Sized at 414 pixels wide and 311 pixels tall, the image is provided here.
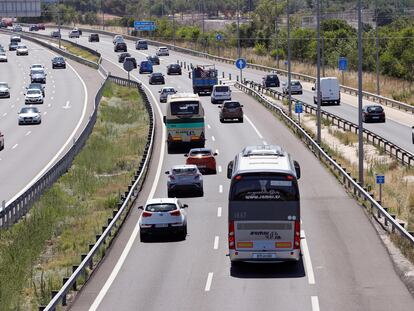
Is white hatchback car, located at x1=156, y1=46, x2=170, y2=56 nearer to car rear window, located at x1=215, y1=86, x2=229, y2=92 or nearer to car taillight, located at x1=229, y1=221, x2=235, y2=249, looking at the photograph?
car rear window, located at x1=215, y1=86, x2=229, y2=92

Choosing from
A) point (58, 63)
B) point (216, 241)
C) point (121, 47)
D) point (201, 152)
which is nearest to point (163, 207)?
point (216, 241)

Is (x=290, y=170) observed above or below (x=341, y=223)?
above

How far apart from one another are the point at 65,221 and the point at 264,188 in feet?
47.2

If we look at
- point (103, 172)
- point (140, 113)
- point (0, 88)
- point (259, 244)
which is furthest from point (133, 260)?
point (0, 88)

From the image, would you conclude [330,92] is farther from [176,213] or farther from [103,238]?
[103,238]

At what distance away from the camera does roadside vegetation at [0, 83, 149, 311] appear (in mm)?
28625

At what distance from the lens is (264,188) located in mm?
28062

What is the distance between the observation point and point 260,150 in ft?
106

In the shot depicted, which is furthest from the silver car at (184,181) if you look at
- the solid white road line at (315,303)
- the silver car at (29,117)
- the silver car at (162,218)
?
the silver car at (29,117)

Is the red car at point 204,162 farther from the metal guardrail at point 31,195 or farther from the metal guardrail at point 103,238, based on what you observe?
the metal guardrail at point 31,195

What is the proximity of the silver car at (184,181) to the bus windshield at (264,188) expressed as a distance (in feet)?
50.7

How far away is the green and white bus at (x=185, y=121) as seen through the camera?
194ft

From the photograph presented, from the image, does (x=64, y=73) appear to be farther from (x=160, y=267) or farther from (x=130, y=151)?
(x=160, y=267)

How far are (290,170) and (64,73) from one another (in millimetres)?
100479
